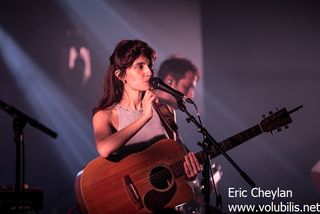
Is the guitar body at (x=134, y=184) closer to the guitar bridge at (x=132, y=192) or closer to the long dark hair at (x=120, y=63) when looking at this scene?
the guitar bridge at (x=132, y=192)

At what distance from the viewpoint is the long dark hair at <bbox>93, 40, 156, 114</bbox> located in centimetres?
408

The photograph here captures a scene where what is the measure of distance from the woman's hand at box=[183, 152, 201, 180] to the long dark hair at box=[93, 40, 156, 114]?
2.83 feet

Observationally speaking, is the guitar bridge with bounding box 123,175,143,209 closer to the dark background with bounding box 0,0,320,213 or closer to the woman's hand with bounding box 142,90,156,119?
the woman's hand with bounding box 142,90,156,119

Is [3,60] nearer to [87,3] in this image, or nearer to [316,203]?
[87,3]

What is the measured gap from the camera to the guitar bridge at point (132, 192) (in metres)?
3.73

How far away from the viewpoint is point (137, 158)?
151 inches

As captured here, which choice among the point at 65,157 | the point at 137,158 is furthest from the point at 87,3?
the point at 137,158

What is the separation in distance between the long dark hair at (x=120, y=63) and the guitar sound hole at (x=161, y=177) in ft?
2.43

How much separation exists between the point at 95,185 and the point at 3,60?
2881 mm

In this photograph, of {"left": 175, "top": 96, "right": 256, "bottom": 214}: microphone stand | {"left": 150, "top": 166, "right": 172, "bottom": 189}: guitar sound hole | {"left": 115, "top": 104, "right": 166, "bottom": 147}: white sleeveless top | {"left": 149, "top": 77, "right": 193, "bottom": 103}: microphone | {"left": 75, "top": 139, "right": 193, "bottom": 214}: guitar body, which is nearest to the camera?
{"left": 175, "top": 96, "right": 256, "bottom": 214}: microphone stand

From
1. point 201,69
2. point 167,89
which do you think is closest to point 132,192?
point 167,89

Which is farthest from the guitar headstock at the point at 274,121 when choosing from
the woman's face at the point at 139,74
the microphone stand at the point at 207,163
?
the woman's face at the point at 139,74

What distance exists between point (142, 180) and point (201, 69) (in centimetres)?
302

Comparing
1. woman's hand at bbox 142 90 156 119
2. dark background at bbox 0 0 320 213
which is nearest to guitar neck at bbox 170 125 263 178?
woman's hand at bbox 142 90 156 119
